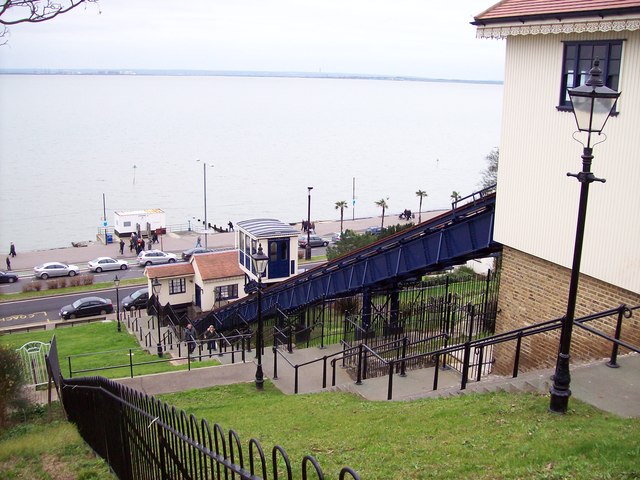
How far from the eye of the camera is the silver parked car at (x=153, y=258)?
47.9 metres

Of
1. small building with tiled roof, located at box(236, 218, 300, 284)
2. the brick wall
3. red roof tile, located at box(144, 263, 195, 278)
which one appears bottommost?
red roof tile, located at box(144, 263, 195, 278)

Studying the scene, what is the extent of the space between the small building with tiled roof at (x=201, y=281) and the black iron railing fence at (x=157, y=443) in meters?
24.4

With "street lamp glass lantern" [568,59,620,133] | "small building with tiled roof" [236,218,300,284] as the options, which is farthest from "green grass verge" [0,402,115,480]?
"small building with tiled roof" [236,218,300,284]

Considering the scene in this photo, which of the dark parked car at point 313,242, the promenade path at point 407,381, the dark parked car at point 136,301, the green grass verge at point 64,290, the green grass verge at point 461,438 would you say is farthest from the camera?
the dark parked car at point 313,242

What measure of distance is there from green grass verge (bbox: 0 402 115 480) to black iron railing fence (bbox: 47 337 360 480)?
20cm

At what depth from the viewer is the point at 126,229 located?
5950cm

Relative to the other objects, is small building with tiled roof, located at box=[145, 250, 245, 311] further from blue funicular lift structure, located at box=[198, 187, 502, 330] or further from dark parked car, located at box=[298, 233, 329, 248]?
dark parked car, located at box=[298, 233, 329, 248]

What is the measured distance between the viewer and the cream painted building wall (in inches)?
471

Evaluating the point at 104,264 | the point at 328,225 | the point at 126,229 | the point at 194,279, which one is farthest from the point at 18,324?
the point at 328,225

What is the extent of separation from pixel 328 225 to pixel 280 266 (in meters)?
38.3

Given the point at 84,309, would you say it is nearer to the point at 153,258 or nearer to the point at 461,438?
the point at 153,258

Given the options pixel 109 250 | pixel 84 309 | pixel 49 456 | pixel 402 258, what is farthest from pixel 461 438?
pixel 109 250

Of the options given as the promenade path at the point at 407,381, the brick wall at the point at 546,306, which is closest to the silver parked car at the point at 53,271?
the promenade path at the point at 407,381

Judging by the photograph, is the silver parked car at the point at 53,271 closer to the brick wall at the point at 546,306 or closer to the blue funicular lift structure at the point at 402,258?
the blue funicular lift structure at the point at 402,258
